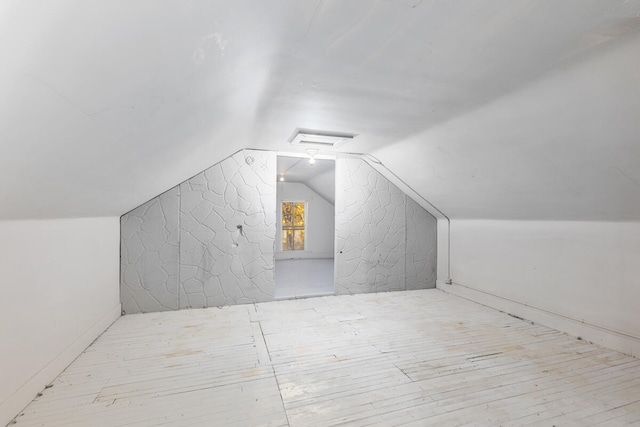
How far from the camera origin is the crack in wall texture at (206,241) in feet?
10.9

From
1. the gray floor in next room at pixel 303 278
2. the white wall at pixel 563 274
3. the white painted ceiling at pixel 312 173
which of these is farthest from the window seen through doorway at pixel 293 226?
the white wall at pixel 563 274

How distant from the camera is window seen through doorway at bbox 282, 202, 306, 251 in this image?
7367 millimetres

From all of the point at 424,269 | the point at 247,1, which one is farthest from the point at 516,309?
the point at 247,1

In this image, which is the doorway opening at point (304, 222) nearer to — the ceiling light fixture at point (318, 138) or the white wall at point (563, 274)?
the ceiling light fixture at point (318, 138)

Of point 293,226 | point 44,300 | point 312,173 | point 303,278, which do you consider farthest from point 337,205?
point 293,226

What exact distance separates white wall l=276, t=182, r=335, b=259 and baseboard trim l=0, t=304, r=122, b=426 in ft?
15.3

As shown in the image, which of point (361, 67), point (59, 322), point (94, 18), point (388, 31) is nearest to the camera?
point (94, 18)

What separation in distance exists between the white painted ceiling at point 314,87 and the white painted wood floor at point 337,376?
117 cm

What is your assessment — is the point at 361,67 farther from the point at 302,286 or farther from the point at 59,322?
the point at 302,286

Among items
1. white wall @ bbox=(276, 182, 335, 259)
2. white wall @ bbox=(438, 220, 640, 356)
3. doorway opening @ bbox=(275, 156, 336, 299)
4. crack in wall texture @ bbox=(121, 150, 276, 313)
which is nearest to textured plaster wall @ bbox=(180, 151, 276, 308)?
crack in wall texture @ bbox=(121, 150, 276, 313)

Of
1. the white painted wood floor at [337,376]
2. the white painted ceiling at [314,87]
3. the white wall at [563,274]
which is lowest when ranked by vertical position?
the white painted wood floor at [337,376]

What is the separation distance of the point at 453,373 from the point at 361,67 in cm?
213

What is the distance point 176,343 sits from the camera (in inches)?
101

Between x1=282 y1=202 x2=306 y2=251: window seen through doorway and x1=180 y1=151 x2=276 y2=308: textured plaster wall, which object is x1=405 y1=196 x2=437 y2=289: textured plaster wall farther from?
x1=282 y1=202 x2=306 y2=251: window seen through doorway
